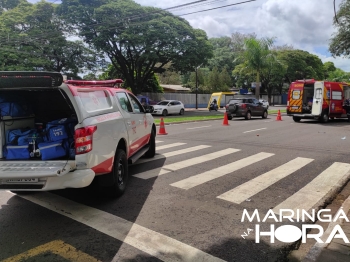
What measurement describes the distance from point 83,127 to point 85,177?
0.68 m

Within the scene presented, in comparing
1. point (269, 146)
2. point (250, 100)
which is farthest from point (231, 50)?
point (269, 146)

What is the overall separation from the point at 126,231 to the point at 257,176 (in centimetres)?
353

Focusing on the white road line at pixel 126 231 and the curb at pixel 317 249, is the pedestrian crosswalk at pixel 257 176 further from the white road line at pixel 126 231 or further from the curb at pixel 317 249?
the white road line at pixel 126 231

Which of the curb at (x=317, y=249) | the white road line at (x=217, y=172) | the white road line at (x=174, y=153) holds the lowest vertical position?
the white road line at (x=174, y=153)

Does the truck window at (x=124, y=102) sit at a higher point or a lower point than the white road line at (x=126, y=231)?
higher

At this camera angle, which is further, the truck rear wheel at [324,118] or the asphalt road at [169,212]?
the truck rear wheel at [324,118]

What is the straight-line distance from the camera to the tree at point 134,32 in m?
29.3

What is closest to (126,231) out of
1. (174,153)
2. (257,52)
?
(174,153)

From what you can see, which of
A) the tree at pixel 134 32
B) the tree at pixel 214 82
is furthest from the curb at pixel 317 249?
the tree at pixel 214 82

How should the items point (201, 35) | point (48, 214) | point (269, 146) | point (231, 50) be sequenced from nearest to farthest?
point (48, 214)
point (269, 146)
point (201, 35)
point (231, 50)

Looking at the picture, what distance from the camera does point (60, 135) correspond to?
15.2 feet

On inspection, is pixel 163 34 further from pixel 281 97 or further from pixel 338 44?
pixel 281 97

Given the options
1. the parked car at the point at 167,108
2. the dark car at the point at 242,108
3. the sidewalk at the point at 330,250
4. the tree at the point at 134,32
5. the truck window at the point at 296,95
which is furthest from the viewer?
the tree at the point at 134,32

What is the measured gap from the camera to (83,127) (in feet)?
13.9
